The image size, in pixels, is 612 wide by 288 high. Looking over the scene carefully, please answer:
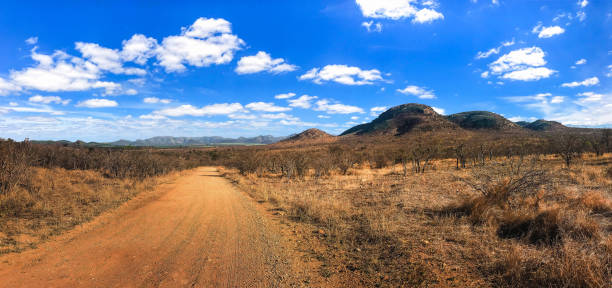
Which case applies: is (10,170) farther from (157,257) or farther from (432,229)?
(432,229)

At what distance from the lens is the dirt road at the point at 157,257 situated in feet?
14.6

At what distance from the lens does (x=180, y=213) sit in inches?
378

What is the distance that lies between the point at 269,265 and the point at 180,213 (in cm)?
618

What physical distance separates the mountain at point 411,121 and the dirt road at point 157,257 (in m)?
106

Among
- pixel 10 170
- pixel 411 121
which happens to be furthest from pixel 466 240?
pixel 411 121

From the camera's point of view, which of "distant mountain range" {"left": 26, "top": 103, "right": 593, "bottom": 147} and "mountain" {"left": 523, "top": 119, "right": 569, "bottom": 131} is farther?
"mountain" {"left": 523, "top": 119, "right": 569, "bottom": 131}

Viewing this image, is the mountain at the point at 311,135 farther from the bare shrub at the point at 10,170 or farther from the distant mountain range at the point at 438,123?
the bare shrub at the point at 10,170

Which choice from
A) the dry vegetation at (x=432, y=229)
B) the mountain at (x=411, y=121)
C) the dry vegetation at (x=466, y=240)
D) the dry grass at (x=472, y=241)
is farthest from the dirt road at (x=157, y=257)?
the mountain at (x=411, y=121)

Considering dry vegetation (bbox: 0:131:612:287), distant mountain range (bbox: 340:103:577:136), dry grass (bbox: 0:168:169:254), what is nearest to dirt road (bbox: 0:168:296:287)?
dry grass (bbox: 0:168:169:254)

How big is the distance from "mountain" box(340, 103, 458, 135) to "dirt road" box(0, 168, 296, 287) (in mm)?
106299

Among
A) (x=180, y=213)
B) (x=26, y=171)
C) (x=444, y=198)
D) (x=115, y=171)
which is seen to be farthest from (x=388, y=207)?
(x=115, y=171)

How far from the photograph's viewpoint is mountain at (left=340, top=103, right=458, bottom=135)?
10519cm

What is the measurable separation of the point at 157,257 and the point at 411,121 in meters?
130

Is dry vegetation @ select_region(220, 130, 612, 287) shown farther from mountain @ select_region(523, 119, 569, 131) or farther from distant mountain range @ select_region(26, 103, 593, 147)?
mountain @ select_region(523, 119, 569, 131)
